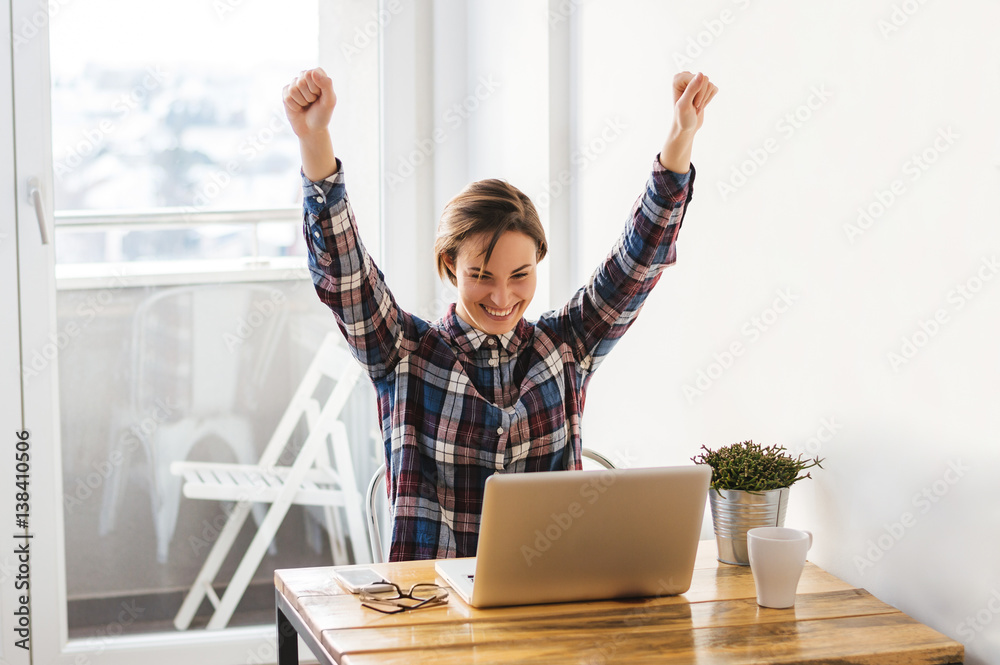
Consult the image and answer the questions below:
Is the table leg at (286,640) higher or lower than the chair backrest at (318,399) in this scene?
lower

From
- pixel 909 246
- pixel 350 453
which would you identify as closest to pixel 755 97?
pixel 909 246

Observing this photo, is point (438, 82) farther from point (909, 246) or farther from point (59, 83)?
point (909, 246)

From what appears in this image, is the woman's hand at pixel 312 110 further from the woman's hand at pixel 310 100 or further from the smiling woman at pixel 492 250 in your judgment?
the smiling woman at pixel 492 250

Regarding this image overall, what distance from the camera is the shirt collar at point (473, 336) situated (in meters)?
1.58

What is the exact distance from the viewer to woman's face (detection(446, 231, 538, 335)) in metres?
1.51

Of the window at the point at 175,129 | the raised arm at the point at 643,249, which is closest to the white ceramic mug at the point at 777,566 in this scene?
the raised arm at the point at 643,249

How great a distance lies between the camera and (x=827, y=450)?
4.68 ft

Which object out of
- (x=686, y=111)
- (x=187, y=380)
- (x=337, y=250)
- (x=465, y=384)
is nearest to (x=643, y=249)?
(x=686, y=111)

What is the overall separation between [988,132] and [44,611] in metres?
2.42

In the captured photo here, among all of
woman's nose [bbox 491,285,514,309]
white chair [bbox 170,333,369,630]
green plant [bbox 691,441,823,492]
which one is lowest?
white chair [bbox 170,333,369,630]

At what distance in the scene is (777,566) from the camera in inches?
46.9

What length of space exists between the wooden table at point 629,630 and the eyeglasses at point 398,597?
14 mm

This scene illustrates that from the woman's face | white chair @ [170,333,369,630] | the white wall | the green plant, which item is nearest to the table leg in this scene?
the woman's face

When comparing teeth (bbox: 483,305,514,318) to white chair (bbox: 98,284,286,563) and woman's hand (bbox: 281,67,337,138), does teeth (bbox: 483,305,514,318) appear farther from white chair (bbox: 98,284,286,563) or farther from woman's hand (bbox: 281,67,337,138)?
white chair (bbox: 98,284,286,563)
